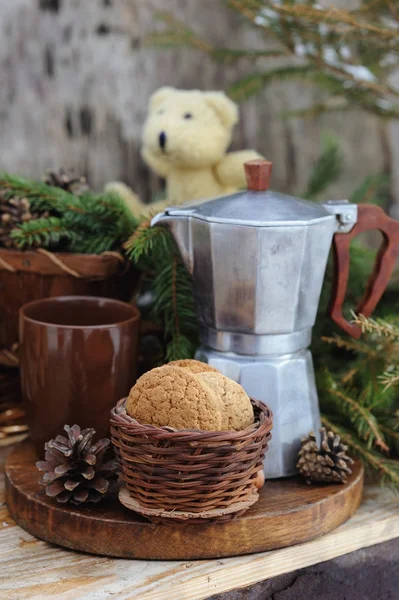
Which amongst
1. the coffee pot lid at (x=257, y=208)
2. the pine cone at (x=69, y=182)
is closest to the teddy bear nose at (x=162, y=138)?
the pine cone at (x=69, y=182)

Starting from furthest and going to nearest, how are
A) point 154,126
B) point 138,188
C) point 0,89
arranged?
1. point 138,188
2. point 0,89
3. point 154,126

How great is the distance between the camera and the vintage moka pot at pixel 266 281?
631 mm

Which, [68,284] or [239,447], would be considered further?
[68,284]

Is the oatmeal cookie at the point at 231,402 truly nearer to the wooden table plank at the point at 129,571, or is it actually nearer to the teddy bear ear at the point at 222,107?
the wooden table plank at the point at 129,571

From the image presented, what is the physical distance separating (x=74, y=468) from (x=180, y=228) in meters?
0.23

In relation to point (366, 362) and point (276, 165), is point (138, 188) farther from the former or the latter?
point (366, 362)

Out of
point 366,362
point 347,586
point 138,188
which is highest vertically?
point 138,188

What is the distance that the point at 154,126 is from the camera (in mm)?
905

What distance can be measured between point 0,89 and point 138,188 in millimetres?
260

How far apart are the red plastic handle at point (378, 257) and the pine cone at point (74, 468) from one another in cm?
28

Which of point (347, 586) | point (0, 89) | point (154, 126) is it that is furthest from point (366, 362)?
point (0, 89)

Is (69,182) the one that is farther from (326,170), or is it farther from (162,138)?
(326,170)

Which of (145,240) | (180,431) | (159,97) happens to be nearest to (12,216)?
(145,240)

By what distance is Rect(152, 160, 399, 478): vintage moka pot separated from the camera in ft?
2.07
